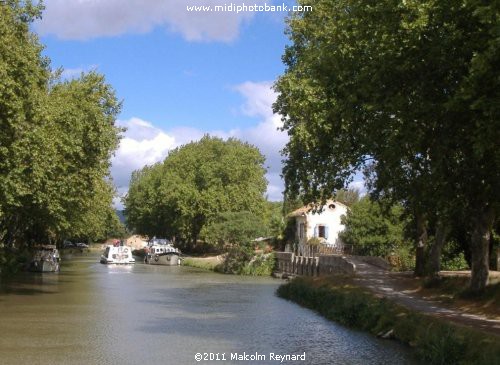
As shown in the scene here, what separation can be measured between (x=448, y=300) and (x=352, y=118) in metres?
8.40

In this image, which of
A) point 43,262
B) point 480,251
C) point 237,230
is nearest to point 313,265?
point 237,230

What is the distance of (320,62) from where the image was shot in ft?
68.8

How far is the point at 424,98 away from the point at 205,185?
228 ft

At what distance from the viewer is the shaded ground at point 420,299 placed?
731 inches

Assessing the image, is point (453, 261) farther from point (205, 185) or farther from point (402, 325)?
point (205, 185)

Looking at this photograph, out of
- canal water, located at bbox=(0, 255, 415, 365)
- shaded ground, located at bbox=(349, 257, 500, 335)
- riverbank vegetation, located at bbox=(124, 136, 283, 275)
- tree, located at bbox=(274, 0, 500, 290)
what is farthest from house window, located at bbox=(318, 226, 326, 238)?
tree, located at bbox=(274, 0, 500, 290)

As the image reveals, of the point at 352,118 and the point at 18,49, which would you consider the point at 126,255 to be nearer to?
the point at 18,49

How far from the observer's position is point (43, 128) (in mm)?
25781

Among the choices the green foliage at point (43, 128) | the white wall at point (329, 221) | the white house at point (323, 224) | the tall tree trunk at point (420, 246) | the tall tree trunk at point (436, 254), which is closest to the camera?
the green foliage at point (43, 128)

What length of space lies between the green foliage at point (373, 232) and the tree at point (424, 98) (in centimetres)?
2629

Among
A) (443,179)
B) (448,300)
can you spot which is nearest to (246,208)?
(448,300)

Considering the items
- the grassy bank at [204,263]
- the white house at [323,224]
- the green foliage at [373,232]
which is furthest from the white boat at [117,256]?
the green foliage at [373,232]

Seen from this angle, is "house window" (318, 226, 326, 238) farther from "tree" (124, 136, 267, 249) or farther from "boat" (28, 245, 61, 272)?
"boat" (28, 245, 61, 272)

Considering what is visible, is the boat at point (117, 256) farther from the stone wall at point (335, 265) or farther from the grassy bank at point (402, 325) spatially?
Result: the grassy bank at point (402, 325)
